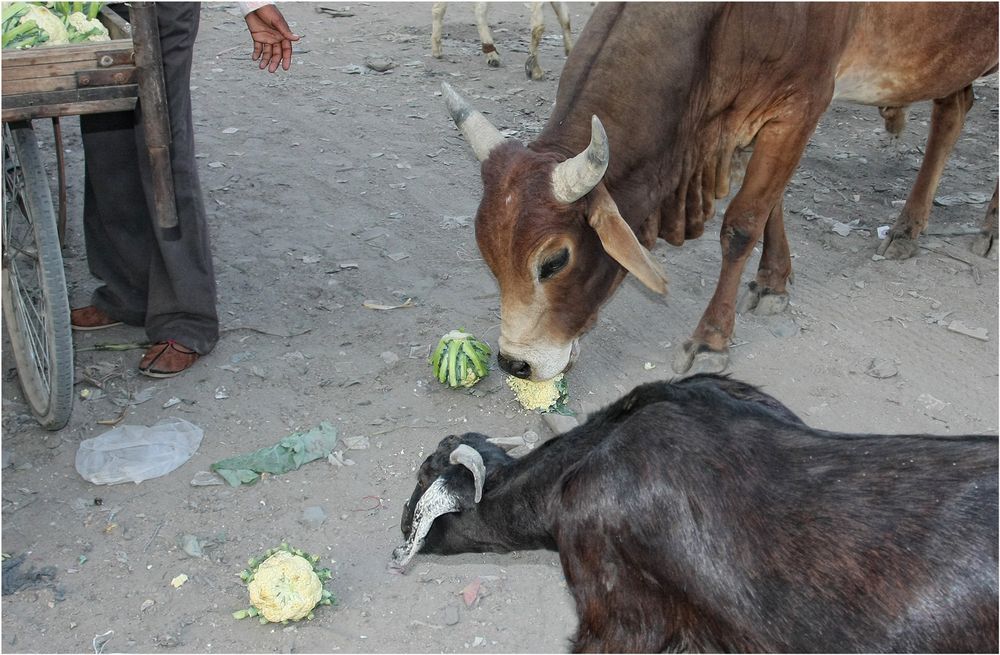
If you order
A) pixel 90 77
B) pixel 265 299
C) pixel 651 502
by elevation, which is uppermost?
pixel 90 77

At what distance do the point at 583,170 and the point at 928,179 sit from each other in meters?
3.29

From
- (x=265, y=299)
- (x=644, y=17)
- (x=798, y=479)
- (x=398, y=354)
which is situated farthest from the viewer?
(x=265, y=299)

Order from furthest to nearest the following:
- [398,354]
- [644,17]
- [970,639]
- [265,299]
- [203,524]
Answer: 1. [265,299]
2. [398,354]
3. [644,17]
4. [203,524]
5. [970,639]

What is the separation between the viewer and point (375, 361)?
5.31 m

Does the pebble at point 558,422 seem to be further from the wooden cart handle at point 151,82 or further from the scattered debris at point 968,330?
the scattered debris at point 968,330

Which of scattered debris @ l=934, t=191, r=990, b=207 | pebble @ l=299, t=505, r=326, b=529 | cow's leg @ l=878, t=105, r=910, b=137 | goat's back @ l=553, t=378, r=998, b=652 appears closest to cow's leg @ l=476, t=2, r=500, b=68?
cow's leg @ l=878, t=105, r=910, b=137

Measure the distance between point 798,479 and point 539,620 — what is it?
1.37 metres

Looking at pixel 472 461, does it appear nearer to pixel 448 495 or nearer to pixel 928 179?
pixel 448 495

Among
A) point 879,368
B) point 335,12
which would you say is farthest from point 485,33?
point 879,368

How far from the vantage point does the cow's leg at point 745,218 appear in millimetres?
5020

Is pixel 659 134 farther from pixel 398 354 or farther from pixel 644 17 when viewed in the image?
pixel 398 354

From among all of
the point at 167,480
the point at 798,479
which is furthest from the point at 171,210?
the point at 798,479

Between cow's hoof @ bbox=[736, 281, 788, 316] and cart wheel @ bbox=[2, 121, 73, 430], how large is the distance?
3576mm

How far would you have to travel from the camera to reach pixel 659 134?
4754mm
